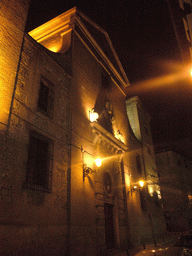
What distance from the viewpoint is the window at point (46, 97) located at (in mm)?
8406

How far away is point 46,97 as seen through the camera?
8797 millimetres

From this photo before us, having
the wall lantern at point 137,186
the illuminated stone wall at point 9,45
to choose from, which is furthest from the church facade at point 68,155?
the wall lantern at point 137,186

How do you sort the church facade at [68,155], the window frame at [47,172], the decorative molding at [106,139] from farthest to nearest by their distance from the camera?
the decorative molding at [106,139]
the window frame at [47,172]
the church facade at [68,155]

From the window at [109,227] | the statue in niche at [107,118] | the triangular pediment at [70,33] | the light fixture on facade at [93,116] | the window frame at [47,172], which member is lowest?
the window at [109,227]

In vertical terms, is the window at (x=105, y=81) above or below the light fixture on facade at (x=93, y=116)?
above

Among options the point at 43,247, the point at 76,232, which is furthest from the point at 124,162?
the point at 43,247

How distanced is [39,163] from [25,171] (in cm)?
92

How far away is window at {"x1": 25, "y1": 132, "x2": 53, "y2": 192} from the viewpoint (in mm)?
6805

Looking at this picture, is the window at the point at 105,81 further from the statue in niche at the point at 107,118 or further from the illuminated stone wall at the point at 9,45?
the illuminated stone wall at the point at 9,45

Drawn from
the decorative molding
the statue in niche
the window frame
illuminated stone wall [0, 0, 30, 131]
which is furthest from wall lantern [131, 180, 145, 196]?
illuminated stone wall [0, 0, 30, 131]

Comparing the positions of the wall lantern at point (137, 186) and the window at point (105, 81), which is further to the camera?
the window at point (105, 81)

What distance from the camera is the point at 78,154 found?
31.0 ft

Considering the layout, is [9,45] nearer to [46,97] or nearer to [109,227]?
[46,97]

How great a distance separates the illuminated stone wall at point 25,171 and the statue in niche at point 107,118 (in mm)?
3935
